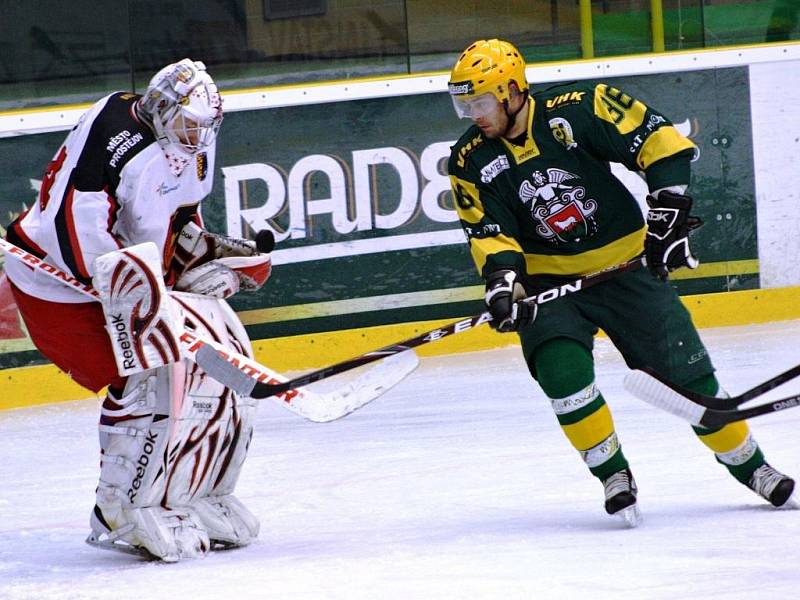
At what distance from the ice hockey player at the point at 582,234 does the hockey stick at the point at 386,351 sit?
0.03 metres

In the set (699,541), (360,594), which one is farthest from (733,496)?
(360,594)

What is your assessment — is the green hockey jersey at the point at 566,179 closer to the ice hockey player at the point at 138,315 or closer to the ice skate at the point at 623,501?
the ice skate at the point at 623,501

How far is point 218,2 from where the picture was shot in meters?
5.39

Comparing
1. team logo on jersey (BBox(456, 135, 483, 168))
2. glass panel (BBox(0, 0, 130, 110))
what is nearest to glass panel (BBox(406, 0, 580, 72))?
glass panel (BBox(0, 0, 130, 110))

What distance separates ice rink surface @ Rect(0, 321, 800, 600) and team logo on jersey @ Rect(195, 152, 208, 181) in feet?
2.55

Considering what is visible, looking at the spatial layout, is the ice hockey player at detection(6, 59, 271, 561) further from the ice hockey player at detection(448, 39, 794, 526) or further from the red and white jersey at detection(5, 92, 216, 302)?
the ice hockey player at detection(448, 39, 794, 526)

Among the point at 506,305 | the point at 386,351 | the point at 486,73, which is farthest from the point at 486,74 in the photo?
the point at 386,351

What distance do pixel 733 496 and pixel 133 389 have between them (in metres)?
1.30

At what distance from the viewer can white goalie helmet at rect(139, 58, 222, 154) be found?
281 cm

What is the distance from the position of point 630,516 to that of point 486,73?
0.94 meters

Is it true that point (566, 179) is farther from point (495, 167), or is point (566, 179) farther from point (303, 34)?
point (303, 34)

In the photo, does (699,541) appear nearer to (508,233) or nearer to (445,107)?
(508,233)

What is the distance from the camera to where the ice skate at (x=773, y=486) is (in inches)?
114

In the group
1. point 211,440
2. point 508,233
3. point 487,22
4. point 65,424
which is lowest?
point 65,424
